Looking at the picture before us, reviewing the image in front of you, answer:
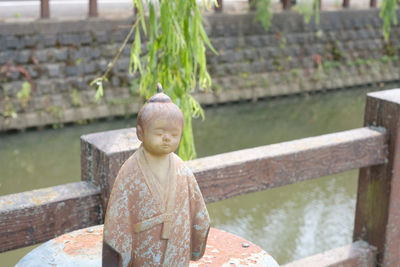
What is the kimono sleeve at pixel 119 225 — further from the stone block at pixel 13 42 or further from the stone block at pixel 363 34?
the stone block at pixel 363 34

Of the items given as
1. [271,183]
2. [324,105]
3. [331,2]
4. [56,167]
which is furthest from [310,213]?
[331,2]

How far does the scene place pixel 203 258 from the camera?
4.54ft

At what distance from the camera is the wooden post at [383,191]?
2123 millimetres

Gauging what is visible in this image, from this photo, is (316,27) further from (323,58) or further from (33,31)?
(33,31)

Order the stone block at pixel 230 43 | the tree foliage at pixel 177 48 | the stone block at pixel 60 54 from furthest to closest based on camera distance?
the stone block at pixel 230 43
the stone block at pixel 60 54
the tree foliage at pixel 177 48

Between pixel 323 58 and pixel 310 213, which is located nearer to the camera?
pixel 310 213

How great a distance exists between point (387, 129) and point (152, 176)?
1.23 m

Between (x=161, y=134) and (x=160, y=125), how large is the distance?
0.02 m

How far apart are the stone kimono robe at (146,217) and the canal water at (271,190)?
284cm

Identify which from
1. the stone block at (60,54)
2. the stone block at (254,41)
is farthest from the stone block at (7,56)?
the stone block at (254,41)

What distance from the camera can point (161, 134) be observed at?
1187 millimetres

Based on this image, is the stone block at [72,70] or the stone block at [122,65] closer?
the stone block at [72,70]

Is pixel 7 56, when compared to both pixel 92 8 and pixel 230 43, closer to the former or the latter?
pixel 92 8

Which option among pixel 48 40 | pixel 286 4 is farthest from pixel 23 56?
pixel 286 4
